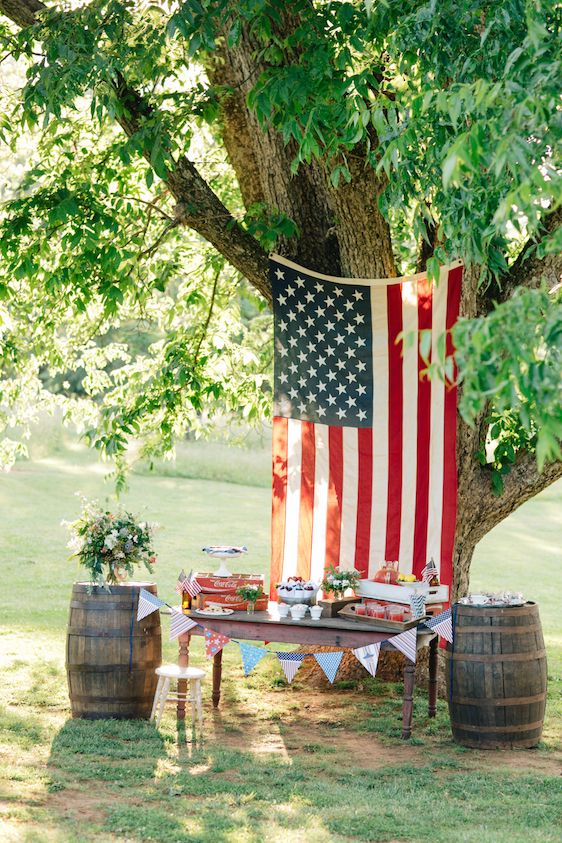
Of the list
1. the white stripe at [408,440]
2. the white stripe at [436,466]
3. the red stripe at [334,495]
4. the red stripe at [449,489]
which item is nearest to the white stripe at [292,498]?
the red stripe at [334,495]

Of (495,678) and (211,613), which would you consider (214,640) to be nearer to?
(211,613)

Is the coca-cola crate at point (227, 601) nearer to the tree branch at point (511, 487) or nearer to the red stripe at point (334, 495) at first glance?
the red stripe at point (334, 495)

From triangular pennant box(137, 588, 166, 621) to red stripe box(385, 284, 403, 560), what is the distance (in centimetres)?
177

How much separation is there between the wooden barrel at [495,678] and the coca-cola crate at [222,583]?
1443 millimetres

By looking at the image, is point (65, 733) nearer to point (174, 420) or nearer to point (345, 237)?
point (174, 420)

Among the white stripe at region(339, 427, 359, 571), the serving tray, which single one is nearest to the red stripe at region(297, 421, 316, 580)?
the white stripe at region(339, 427, 359, 571)

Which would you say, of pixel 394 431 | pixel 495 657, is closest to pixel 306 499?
pixel 394 431

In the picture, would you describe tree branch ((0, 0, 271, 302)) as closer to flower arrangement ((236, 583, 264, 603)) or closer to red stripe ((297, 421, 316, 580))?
red stripe ((297, 421, 316, 580))

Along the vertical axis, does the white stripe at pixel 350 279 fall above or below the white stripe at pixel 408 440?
above

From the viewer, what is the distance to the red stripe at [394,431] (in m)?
7.76

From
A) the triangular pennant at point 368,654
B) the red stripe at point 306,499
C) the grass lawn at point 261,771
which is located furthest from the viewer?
the red stripe at point 306,499

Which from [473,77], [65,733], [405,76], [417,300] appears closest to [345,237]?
[417,300]

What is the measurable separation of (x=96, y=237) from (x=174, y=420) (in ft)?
7.78

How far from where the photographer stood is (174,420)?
948cm
